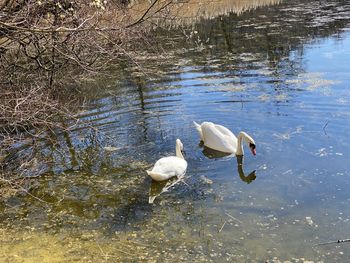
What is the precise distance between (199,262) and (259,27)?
17.7m

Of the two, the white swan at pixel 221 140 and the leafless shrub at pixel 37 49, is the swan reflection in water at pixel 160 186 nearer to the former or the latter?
the white swan at pixel 221 140

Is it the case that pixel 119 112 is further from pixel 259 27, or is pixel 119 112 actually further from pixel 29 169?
pixel 259 27

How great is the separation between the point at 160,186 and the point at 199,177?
0.67 m

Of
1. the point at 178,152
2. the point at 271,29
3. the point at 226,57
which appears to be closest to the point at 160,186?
the point at 178,152

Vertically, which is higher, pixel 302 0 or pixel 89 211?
pixel 302 0

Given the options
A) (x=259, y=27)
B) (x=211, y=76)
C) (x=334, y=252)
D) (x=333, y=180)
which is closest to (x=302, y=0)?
(x=259, y=27)

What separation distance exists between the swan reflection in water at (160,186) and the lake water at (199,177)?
0.05 meters

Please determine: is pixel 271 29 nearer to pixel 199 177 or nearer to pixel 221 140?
pixel 221 140

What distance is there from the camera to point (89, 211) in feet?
22.7

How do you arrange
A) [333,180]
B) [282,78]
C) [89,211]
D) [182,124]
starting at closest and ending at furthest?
[89,211] < [333,180] < [182,124] < [282,78]

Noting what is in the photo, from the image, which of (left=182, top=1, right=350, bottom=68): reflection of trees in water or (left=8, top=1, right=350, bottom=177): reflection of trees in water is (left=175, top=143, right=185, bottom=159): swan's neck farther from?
(left=182, top=1, right=350, bottom=68): reflection of trees in water

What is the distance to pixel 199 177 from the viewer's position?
7.84 metres

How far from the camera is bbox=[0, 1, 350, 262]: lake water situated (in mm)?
5926

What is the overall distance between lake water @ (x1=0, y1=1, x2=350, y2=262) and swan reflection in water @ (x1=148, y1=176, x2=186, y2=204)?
5 cm
